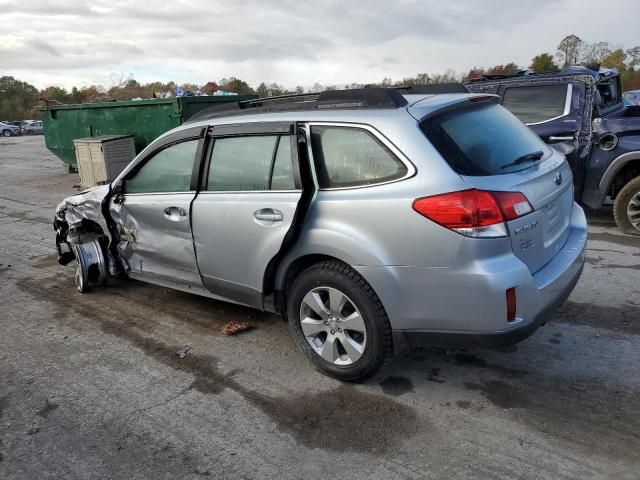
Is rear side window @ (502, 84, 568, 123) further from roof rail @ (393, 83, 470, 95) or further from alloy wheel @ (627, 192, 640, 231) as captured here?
roof rail @ (393, 83, 470, 95)

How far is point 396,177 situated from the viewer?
2967 mm

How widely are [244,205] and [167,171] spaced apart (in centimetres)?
101

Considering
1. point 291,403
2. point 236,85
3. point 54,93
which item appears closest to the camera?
point 291,403

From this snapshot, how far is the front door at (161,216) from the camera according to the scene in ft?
13.5

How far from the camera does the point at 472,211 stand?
2.74m

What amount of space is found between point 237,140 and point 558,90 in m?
4.94

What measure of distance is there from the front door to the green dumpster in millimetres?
5885

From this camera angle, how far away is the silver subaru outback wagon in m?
2.81

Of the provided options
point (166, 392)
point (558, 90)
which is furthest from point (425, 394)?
point (558, 90)

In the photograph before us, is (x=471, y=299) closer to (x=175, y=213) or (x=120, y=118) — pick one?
(x=175, y=213)

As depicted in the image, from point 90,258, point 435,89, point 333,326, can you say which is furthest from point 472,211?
point 90,258

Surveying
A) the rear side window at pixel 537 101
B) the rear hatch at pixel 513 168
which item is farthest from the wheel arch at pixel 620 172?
the rear hatch at pixel 513 168

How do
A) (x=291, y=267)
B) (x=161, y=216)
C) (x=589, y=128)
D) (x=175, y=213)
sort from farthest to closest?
(x=589, y=128) → (x=161, y=216) → (x=175, y=213) → (x=291, y=267)

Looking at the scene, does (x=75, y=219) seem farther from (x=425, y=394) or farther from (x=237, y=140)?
(x=425, y=394)
